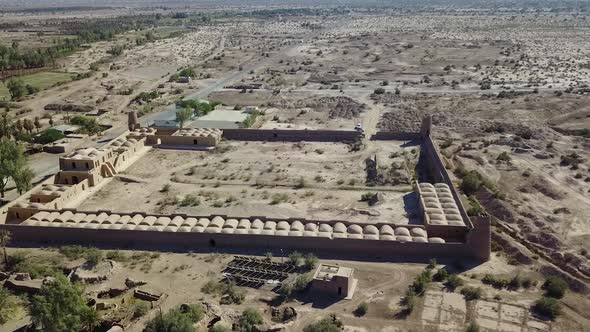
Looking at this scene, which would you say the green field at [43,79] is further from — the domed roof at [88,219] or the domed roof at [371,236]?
the domed roof at [371,236]

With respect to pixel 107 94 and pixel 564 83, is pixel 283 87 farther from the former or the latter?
pixel 564 83

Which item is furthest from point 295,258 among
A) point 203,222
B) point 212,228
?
point 203,222

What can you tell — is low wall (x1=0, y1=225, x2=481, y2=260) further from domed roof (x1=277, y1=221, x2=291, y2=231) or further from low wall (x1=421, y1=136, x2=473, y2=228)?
low wall (x1=421, y1=136, x2=473, y2=228)

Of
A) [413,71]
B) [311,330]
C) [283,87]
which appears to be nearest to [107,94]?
[283,87]

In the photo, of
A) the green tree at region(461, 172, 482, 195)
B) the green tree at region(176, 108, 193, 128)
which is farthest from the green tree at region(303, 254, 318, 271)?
the green tree at region(176, 108, 193, 128)

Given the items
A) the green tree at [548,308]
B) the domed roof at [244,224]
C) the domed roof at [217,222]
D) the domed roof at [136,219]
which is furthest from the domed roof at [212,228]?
the green tree at [548,308]

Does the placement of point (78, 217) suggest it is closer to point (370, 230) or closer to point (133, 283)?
point (133, 283)
